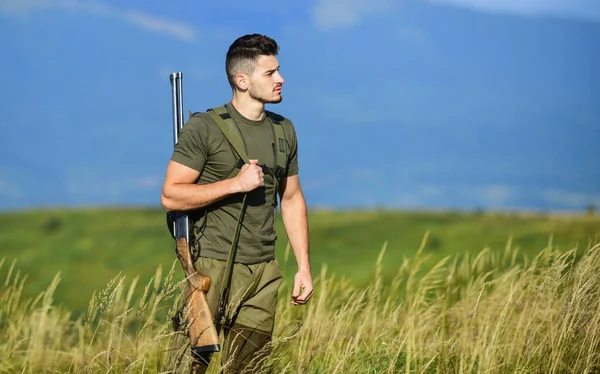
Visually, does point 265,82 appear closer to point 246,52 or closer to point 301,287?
point 246,52

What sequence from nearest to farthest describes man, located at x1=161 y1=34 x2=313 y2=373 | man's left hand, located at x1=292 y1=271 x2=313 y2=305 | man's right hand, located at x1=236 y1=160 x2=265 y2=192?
man's right hand, located at x1=236 y1=160 x2=265 y2=192, man, located at x1=161 y1=34 x2=313 y2=373, man's left hand, located at x1=292 y1=271 x2=313 y2=305

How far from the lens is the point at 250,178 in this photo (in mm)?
4258

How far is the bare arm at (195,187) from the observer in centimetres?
427

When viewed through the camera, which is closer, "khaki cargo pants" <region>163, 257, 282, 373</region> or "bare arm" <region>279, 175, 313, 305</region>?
"khaki cargo pants" <region>163, 257, 282, 373</region>

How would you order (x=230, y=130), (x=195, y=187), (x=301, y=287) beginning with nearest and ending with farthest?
(x=195, y=187)
(x=230, y=130)
(x=301, y=287)

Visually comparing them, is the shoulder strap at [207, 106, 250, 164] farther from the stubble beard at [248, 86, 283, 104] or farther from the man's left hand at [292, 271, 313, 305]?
the man's left hand at [292, 271, 313, 305]

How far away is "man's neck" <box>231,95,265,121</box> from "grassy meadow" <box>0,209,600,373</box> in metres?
0.89

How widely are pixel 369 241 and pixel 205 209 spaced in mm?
12344

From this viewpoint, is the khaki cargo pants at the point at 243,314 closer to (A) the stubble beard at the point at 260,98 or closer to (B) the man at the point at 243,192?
(B) the man at the point at 243,192

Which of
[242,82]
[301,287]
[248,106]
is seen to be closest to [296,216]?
[301,287]

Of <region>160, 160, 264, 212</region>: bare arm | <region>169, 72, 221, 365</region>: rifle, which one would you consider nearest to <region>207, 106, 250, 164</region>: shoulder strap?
<region>160, 160, 264, 212</region>: bare arm

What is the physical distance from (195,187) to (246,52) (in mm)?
763

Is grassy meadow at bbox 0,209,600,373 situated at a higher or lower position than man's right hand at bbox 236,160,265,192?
lower

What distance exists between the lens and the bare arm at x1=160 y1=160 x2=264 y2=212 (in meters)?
4.27
